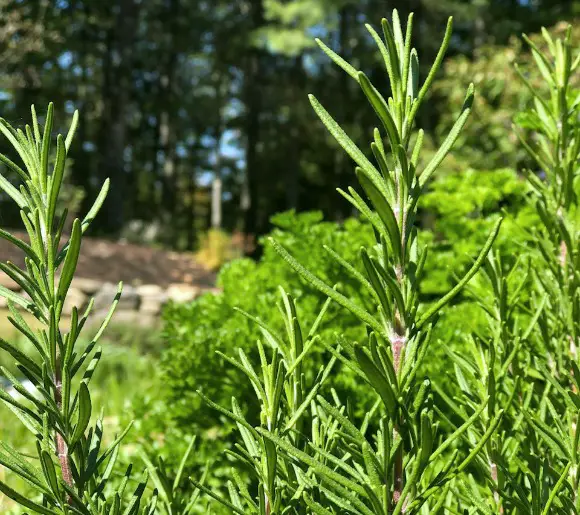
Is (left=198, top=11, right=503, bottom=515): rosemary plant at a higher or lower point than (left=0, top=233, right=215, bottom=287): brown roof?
higher

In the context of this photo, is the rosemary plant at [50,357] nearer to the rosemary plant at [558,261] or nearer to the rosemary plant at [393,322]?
the rosemary plant at [393,322]

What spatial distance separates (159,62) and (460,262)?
101 feet

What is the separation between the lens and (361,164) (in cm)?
68

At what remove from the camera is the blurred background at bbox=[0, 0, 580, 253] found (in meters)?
14.1

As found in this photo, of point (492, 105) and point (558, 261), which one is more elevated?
point (492, 105)

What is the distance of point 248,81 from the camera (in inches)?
993

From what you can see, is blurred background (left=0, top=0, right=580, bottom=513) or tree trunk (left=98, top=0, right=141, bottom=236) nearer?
blurred background (left=0, top=0, right=580, bottom=513)

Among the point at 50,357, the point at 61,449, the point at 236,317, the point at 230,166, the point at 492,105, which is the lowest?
the point at 230,166

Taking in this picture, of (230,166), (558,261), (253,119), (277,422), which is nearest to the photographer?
(277,422)

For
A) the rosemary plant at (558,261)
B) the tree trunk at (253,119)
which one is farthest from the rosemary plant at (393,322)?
the tree trunk at (253,119)

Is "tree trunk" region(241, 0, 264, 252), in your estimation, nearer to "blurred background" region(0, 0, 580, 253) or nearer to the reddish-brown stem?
"blurred background" region(0, 0, 580, 253)

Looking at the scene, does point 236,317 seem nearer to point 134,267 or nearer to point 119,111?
point 134,267

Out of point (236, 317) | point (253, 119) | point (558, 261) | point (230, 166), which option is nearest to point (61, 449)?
point (558, 261)

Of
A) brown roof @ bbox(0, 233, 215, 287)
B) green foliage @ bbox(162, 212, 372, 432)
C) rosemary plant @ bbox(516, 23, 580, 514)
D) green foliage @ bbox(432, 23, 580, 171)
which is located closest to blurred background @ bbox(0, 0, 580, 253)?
green foliage @ bbox(432, 23, 580, 171)
